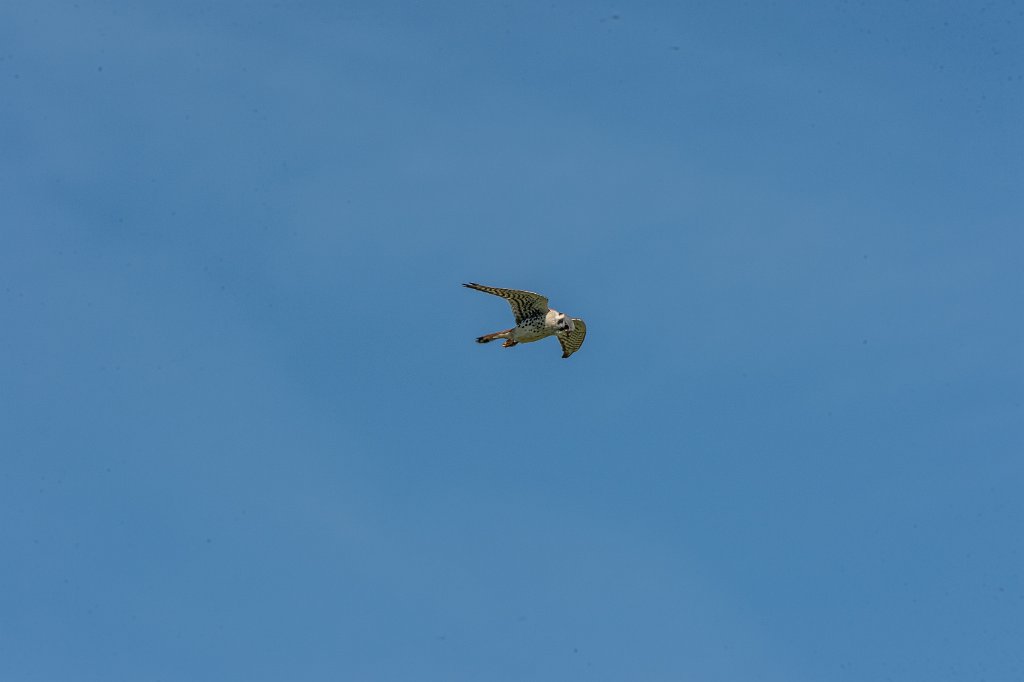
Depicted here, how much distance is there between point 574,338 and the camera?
66625mm

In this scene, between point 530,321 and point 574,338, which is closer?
point 530,321

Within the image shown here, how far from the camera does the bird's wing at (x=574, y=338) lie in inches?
2598

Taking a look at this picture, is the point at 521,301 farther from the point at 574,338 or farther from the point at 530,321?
the point at 574,338

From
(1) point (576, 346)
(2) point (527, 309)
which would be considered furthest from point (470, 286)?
(1) point (576, 346)

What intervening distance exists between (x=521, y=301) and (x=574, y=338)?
4.73 m

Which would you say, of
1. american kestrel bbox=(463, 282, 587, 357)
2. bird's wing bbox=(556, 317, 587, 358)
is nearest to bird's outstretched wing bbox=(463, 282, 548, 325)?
american kestrel bbox=(463, 282, 587, 357)

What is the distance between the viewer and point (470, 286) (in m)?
60.6

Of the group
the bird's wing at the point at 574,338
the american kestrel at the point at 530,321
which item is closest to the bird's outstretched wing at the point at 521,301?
the american kestrel at the point at 530,321

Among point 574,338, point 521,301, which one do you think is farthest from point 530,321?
point 574,338

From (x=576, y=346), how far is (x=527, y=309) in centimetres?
455

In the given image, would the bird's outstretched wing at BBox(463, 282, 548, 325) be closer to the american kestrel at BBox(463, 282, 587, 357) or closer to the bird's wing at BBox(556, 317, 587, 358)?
the american kestrel at BBox(463, 282, 587, 357)

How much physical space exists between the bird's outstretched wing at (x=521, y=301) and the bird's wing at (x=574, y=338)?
2.56m

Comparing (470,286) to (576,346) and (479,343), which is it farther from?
(576,346)

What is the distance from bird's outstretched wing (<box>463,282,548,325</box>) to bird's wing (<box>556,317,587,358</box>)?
2.56 metres
